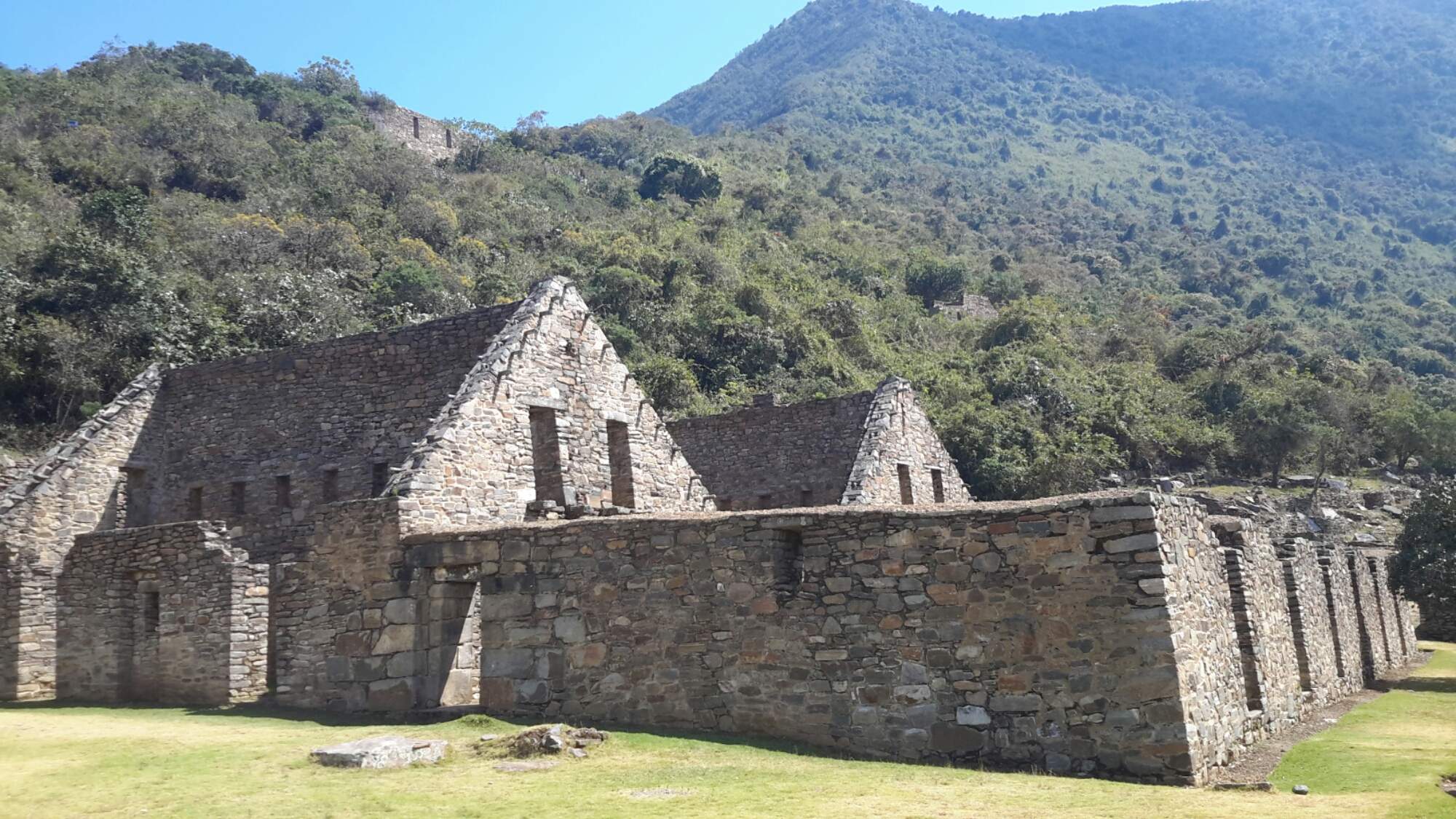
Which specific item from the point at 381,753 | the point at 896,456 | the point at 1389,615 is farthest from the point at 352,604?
the point at 1389,615

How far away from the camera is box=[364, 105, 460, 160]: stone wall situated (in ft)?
313

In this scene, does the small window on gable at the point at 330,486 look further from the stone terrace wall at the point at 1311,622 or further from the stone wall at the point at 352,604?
the stone terrace wall at the point at 1311,622

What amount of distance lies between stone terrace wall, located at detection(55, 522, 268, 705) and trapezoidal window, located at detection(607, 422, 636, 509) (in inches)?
229

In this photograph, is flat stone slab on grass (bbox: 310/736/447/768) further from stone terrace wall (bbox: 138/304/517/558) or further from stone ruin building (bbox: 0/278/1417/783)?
stone terrace wall (bbox: 138/304/517/558)

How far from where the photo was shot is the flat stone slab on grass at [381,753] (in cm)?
911

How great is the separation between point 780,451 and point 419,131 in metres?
83.9

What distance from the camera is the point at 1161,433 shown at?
52219 millimetres

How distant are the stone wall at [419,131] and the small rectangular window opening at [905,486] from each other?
7844 centimetres

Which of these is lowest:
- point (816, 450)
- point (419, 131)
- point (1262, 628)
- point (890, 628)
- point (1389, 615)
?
point (1389, 615)

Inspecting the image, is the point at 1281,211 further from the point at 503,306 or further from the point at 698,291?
the point at 503,306

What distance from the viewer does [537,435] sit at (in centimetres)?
1711

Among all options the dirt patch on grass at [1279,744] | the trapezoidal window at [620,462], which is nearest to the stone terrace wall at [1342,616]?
the dirt patch on grass at [1279,744]

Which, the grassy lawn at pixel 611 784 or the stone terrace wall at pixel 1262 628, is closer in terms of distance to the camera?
the grassy lawn at pixel 611 784

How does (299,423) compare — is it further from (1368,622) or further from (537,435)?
(1368,622)
